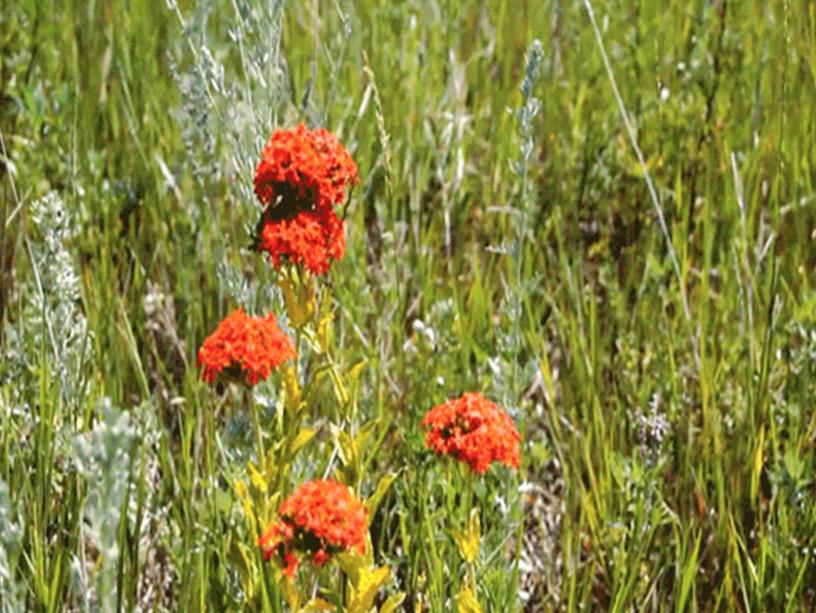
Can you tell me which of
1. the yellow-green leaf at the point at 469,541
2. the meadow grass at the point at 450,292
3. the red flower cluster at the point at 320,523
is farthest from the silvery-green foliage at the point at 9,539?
the yellow-green leaf at the point at 469,541

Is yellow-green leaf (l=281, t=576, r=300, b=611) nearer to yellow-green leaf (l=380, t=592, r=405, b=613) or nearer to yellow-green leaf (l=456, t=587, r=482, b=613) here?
yellow-green leaf (l=380, t=592, r=405, b=613)

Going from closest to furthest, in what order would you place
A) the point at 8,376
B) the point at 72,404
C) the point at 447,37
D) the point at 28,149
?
the point at 72,404 < the point at 8,376 < the point at 28,149 < the point at 447,37

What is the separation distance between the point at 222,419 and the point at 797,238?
1374mm

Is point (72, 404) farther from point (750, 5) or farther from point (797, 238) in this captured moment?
point (750, 5)

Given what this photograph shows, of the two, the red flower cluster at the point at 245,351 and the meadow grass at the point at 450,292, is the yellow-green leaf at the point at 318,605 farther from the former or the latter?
the red flower cluster at the point at 245,351

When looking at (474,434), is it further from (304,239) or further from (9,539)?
(9,539)

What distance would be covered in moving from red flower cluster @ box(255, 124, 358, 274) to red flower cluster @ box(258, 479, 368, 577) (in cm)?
32

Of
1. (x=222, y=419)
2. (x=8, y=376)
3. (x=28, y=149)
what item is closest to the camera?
(x=8, y=376)

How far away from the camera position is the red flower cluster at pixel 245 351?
5.44 ft

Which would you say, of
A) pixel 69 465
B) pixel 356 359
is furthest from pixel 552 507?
pixel 69 465

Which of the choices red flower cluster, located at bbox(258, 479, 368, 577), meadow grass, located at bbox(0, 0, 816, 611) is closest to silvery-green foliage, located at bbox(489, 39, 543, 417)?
meadow grass, located at bbox(0, 0, 816, 611)

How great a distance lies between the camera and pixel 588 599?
7.55 ft

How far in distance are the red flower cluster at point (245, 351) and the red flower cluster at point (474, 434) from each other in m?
0.25

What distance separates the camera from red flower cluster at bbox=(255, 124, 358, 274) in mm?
1659
